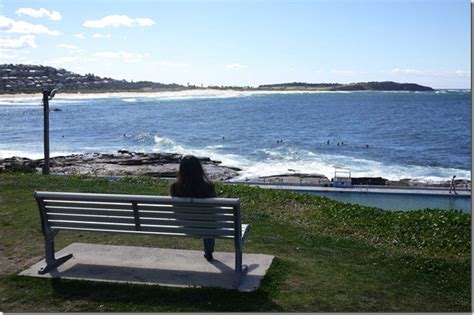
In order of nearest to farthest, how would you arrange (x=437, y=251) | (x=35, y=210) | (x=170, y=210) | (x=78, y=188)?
1. (x=170, y=210)
2. (x=437, y=251)
3. (x=35, y=210)
4. (x=78, y=188)

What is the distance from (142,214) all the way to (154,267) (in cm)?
75

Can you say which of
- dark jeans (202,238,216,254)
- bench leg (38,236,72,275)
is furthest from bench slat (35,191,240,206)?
dark jeans (202,238,216,254)

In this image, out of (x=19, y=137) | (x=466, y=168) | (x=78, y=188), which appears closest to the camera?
(x=78, y=188)

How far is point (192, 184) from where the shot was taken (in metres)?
5.36

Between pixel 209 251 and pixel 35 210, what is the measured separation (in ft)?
12.9

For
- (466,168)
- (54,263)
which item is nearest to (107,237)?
(54,263)

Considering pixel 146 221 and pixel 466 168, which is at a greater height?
pixel 146 221

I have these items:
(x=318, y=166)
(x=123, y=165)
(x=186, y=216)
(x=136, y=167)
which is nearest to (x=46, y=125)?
(x=186, y=216)

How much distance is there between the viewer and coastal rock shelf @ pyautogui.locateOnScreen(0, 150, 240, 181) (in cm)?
2881

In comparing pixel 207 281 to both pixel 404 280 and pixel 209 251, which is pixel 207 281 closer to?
pixel 209 251

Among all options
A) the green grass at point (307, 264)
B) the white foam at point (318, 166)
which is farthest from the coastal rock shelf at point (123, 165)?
the green grass at point (307, 264)

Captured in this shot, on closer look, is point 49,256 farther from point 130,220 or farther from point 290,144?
point 290,144

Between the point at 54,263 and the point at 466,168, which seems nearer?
the point at 54,263

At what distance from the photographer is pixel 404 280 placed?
18.5ft
